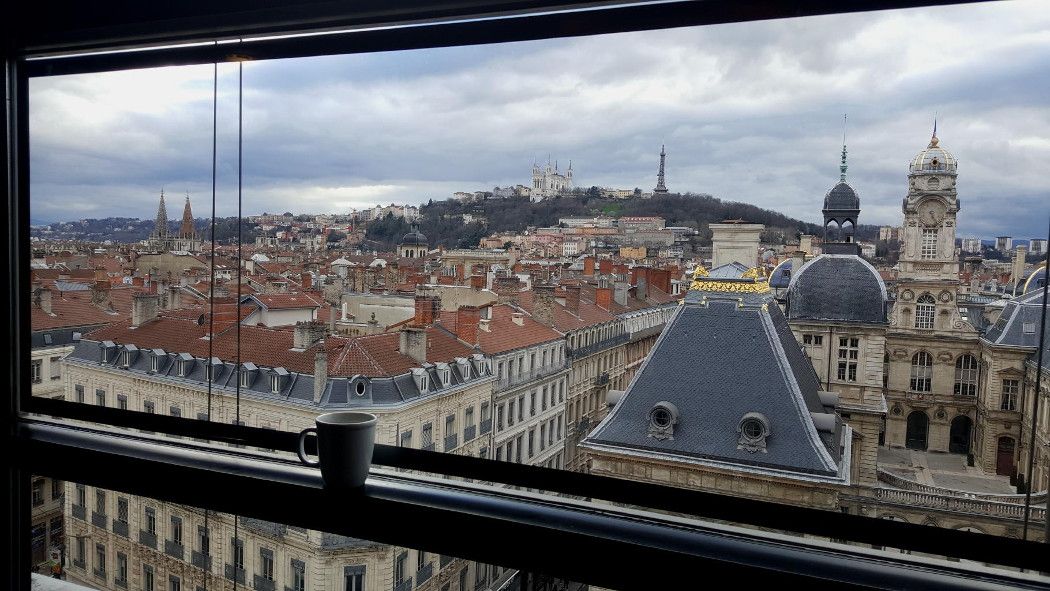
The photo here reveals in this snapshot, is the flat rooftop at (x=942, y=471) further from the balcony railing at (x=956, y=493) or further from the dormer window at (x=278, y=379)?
the dormer window at (x=278, y=379)

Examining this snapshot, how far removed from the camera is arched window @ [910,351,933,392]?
1392mm

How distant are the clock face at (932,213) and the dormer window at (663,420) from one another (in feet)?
4.66

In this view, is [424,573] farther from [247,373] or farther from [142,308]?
[142,308]

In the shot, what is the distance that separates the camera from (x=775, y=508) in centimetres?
98

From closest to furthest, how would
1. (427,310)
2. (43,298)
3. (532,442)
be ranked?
(532,442) → (43,298) → (427,310)

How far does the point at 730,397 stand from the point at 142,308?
2.37m

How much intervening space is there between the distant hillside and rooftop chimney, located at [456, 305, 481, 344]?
624 mm

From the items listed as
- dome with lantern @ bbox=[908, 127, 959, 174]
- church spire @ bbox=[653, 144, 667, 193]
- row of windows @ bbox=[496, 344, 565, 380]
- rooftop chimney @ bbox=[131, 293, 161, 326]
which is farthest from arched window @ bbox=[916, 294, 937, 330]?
rooftop chimney @ bbox=[131, 293, 161, 326]

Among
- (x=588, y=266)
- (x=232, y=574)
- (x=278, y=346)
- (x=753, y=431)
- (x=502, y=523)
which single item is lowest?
(x=232, y=574)

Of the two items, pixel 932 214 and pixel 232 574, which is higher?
pixel 932 214

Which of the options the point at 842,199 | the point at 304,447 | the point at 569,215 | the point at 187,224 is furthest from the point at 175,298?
the point at 842,199

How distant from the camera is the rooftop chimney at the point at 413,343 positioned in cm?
229

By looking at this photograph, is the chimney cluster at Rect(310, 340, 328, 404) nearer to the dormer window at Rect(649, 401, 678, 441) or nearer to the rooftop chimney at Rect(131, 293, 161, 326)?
the rooftop chimney at Rect(131, 293, 161, 326)

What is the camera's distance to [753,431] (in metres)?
2.67
